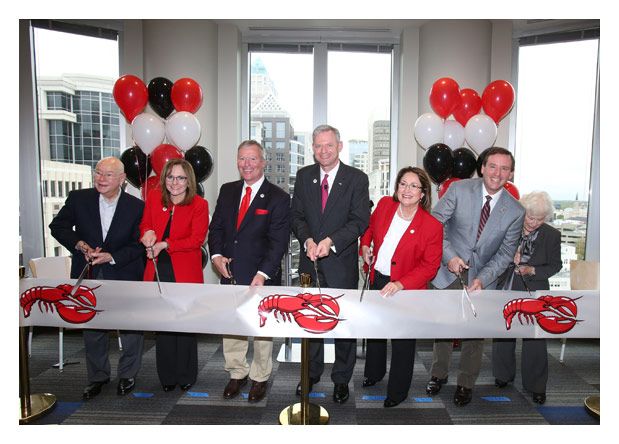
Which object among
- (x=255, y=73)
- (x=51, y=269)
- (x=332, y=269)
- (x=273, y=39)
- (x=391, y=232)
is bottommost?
(x=51, y=269)

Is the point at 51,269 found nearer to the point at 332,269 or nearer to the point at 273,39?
the point at 332,269

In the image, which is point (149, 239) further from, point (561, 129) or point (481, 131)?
point (561, 129)

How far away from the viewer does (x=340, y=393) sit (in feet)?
9.09

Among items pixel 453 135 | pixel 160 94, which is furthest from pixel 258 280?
pixel 453 135

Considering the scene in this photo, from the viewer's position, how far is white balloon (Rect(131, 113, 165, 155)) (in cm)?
397

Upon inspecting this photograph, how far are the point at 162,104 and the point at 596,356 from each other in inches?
200

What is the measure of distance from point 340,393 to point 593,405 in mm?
1788

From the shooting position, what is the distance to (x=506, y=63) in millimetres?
4883

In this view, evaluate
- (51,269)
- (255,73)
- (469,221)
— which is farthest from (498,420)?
(255,73)

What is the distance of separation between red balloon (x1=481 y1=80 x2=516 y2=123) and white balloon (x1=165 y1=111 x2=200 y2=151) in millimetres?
3111

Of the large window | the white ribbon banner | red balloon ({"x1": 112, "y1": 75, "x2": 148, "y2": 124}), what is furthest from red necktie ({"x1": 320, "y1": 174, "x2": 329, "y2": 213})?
the large window

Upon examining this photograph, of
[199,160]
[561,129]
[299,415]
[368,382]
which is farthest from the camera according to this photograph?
[561,129]

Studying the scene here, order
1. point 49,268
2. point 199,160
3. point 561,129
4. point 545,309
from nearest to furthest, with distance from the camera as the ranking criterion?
point 545,309, point 49,268, point 199,160, point 561,129

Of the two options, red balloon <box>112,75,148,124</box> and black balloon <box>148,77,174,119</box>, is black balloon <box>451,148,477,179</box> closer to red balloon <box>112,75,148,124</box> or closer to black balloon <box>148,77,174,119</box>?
black balloon <box>148,77,174,119</box>
